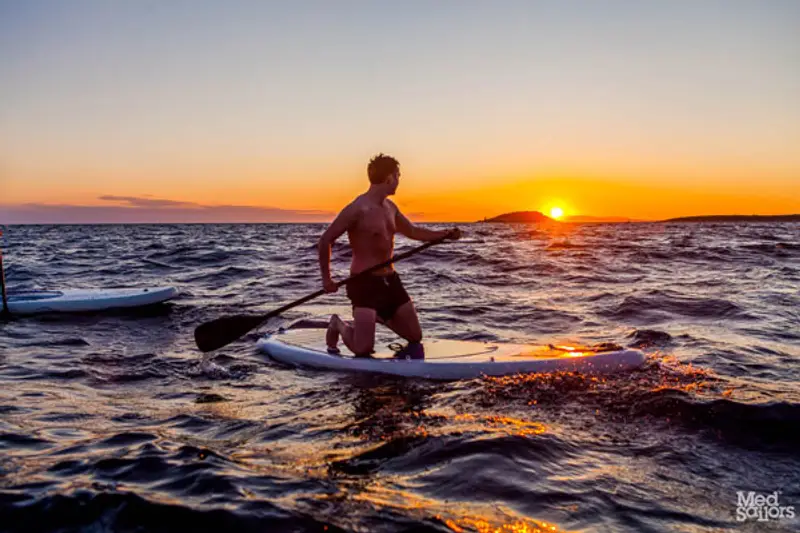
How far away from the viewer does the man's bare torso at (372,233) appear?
6191 mm

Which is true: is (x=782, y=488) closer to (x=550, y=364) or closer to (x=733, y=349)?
(x=550, y=364)

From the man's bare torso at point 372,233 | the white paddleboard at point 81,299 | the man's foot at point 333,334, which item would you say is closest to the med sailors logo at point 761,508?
the man's bare torso at point 372,233

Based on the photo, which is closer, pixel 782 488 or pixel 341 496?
pixel 341 496

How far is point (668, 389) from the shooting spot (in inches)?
208

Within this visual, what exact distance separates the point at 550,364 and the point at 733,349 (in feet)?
9.37

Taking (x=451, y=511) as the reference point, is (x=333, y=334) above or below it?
above

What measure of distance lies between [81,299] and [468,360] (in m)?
7.69

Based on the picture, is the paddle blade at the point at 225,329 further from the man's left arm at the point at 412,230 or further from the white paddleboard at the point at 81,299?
the white paddleboard at the point at 81,299

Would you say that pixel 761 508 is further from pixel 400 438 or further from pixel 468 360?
pixel 468 360

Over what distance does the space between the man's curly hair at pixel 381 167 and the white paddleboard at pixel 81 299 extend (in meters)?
6.84

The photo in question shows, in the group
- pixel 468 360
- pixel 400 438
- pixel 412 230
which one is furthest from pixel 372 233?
pixel 400 438

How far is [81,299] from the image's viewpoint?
10.9 metres

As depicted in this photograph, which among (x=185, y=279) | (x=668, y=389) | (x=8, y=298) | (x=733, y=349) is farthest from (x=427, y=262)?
(x=668, y=389)

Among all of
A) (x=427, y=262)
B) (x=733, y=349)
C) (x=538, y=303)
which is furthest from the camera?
(x=427, y=262)
